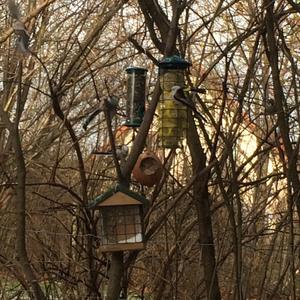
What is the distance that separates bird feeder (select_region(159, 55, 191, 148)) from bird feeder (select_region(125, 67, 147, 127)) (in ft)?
0.68

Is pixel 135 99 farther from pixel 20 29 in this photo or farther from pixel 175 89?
pixel 20 29

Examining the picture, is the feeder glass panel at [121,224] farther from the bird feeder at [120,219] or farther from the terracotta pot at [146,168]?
the terracotta pot at [146,168]

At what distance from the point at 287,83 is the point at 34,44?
6.99ft

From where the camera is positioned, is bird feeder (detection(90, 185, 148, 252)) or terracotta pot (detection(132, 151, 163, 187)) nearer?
bird feeder (detection(90, 185, 148, 252))

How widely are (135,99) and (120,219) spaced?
555 mm

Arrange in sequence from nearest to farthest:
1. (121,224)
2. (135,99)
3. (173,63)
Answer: (173,63) → (121,224) → (135,99)

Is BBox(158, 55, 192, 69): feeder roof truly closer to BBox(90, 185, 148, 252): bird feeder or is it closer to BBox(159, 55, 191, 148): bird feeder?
BBox(159, 55, 191, 148): bird feeder

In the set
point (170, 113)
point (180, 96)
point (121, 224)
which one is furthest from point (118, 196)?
point (180, 96)

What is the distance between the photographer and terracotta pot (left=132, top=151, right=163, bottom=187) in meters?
3.15

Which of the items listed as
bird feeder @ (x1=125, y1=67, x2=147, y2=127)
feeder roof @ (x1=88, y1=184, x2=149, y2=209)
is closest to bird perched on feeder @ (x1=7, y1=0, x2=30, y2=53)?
bird feeder @ (x1=125, y1=67, x2=147, y2=127)

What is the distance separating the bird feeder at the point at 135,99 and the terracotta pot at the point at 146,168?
6.7 inches

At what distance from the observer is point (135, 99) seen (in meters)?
3.25

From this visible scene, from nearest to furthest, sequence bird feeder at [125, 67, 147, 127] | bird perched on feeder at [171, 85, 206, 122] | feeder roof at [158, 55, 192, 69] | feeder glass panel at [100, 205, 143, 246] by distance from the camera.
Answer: bird perched on feeder at [171, 85, 206, 122], feeder roof at [158, 55, 192, 69], feeder glass panel at [100, 205, 143, 246], bird feeder at [125, 67, 147, 127]

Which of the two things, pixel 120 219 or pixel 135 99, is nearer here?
pixel 120 219
